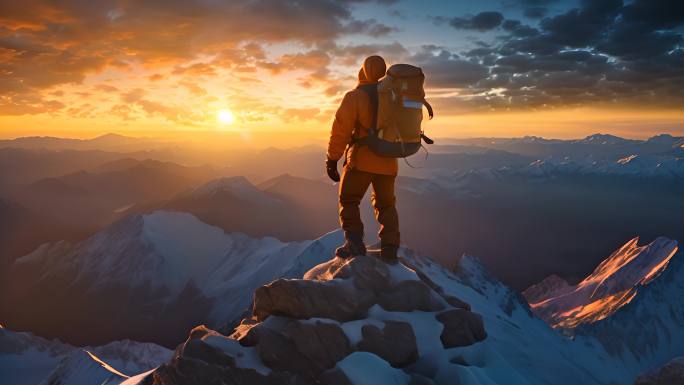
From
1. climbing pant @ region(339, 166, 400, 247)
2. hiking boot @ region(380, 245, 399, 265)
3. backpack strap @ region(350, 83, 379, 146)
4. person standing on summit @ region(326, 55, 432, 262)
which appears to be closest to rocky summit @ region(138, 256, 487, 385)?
hiking boot @ region(380, 245, 399, 265)

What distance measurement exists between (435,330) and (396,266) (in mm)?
2479

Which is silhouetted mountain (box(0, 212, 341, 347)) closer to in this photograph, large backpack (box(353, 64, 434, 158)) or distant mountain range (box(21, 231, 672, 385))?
distant mountain range (box(21, 231, 672, 385))

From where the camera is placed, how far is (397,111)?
10312mm

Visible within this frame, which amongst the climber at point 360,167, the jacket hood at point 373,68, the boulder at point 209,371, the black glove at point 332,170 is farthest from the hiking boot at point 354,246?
the jacket hood at point 373,68

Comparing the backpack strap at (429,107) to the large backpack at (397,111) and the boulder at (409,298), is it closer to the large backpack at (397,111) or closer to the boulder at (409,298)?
the large backpack at (397,111)

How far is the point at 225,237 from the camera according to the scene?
522ft

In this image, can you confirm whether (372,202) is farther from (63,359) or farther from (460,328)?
(63,359)

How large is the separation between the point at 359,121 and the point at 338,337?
221 inches

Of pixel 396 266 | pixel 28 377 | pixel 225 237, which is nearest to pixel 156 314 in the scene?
pixel 225 237

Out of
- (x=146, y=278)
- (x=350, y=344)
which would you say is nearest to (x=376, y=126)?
(x=350, y=344)

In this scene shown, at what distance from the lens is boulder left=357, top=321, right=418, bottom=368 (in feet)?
34.3

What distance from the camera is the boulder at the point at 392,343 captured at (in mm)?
10469

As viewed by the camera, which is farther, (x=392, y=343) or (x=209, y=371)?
(x=392, y=343)

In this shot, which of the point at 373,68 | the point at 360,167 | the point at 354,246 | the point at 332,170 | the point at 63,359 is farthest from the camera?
the point at 63,359
